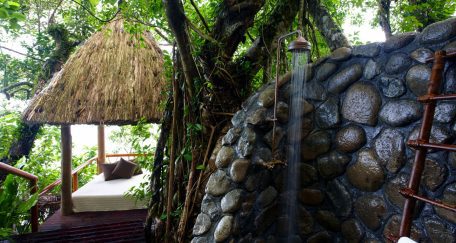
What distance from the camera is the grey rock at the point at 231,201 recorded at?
167 centimetres

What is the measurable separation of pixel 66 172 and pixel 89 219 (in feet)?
2.54

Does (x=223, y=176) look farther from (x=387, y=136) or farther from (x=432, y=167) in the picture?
(x=432, y=167)

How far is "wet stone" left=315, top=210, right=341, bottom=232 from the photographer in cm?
175

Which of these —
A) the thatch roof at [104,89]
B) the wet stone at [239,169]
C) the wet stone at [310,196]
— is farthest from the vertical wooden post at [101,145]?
the wet stone at [310,196]

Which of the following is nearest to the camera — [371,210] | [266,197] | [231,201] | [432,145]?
[432,145]

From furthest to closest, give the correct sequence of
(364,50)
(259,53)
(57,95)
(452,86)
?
(57,95) → (259,53) → (364,50) → (452,86)

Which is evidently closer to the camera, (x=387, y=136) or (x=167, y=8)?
(x=387, y=136)

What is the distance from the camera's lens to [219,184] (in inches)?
69.0

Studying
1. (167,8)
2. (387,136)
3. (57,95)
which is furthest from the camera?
(57,95)

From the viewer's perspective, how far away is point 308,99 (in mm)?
1842

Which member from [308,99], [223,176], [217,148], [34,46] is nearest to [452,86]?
[308,99]

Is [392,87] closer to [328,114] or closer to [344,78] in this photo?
[344,78]

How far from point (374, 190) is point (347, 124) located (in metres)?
0.37

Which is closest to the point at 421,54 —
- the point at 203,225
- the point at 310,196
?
the point at 310,196
